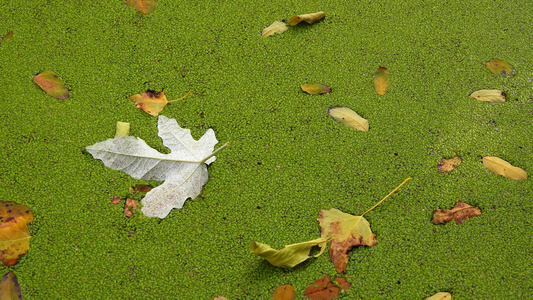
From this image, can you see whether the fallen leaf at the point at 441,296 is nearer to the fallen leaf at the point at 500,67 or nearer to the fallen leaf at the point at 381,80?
the fallen leaf at the point at 381,80

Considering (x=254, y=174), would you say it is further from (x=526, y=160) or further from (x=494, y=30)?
(x=494, y=30)

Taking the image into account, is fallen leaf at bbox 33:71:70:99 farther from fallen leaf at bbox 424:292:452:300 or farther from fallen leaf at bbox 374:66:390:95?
fallen leaf at bbox 424:292:452:300

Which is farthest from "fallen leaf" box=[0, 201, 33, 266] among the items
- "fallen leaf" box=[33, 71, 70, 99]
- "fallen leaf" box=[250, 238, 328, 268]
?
"fallen leaf" box=[250, 238, 328, 268]

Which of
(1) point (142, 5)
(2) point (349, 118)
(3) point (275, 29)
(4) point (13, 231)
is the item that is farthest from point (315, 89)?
(4) point (13, 231)

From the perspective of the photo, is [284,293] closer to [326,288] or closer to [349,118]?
[326,288]

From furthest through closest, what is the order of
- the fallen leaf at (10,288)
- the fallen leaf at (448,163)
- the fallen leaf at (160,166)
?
the fallen leaf at (448,163) < the fallen leaf at (160,166) < the fallen leaf at (10,288)

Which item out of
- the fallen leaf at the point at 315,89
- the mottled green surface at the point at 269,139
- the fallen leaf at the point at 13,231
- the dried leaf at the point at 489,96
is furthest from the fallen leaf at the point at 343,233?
the fallen leaf at the point at 13,231
